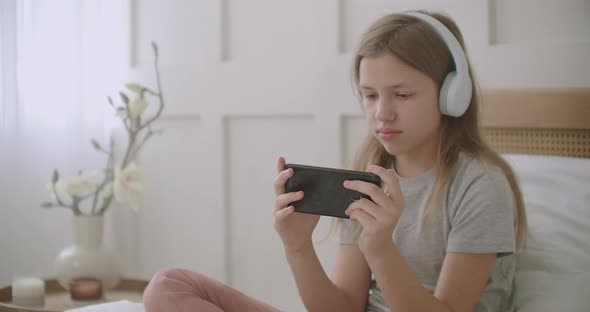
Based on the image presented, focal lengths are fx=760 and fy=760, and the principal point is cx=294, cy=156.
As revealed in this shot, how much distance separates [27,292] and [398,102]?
39.7 inches

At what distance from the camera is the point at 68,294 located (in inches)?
75.2

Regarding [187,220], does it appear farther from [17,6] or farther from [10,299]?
[17,6]

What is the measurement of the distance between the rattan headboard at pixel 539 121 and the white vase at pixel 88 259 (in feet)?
3.20

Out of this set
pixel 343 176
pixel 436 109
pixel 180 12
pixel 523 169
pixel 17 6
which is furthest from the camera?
pixel 180 12

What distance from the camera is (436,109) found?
1169mm

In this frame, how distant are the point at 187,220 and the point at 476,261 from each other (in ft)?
4.12

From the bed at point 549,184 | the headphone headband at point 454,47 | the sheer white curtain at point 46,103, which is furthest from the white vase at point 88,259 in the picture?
the headphone headband at point 454,47

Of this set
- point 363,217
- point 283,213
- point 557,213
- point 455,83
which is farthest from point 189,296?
point 557,213

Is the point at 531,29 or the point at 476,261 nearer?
the point at 476,261

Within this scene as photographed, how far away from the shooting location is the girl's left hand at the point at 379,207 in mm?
1021

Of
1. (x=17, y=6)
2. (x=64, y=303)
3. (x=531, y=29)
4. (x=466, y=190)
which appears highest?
(x=17, y=6)

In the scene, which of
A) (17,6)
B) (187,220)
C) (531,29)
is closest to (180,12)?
(17,6)

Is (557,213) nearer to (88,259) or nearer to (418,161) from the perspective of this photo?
(418,161)

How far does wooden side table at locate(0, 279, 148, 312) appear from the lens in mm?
1769
